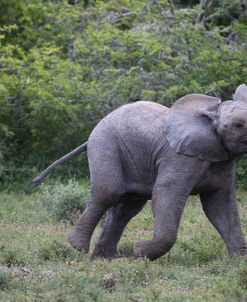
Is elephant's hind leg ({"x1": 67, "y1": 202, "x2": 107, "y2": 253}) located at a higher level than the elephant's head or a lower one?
lower

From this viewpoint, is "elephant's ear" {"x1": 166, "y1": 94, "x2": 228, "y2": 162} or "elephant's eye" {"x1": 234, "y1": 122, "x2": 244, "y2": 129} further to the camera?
"elephant's ear" {"x1": 166, "y1": 94, "x2": 228, "y2": 162}

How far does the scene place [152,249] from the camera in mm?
8289

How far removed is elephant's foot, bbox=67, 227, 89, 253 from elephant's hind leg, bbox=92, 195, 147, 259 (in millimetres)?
221

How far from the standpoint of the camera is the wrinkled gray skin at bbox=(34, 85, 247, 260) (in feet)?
27.1

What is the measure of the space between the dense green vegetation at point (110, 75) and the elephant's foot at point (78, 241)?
15.9 feet

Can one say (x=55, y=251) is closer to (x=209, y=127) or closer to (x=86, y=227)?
(x=86, y=227)

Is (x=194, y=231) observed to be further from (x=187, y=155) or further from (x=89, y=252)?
(x=187, y=155)

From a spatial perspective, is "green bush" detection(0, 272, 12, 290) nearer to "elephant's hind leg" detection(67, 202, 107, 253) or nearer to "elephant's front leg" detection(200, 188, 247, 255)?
"elephant's hind leg" detection(67, 202, 107, 253)

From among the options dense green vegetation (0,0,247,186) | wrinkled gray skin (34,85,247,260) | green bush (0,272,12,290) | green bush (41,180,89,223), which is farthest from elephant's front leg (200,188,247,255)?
dense green vegetation (0,0,247,186)

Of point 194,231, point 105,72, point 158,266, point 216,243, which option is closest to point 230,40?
point 105,72

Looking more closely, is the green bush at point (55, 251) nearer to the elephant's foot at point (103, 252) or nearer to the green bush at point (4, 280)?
the elephant's foot at point (103, 252)

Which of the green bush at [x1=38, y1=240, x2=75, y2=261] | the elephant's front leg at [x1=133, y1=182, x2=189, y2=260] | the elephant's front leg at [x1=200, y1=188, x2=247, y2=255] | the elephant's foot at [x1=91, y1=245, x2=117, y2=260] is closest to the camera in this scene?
the elephant's front leg at [x1=133, y1=182, x2=189, y2=260]

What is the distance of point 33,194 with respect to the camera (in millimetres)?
13445

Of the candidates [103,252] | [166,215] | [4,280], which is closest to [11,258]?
[103,252]
